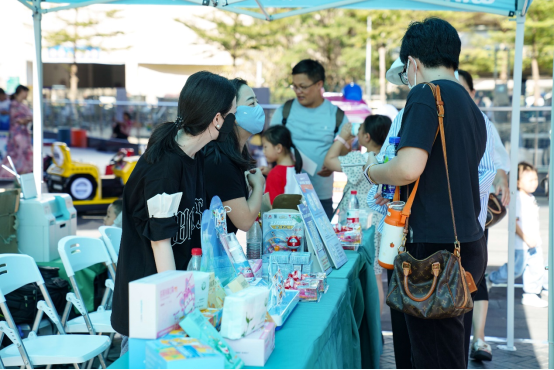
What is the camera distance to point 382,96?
18844 millimetres

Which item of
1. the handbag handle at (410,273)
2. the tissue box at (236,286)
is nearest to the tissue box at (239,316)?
the tissue box at (236,286)

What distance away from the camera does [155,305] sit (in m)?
1.49

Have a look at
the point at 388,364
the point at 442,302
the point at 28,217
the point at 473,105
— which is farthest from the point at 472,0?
the point at 28,217

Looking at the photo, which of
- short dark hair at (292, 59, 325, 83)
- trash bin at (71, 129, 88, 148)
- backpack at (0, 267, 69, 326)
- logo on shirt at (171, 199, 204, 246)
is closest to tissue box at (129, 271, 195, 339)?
logo on shirt at (171, 199, 204, 246)

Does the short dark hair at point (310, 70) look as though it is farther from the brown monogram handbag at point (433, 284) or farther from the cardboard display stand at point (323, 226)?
the brown monogram handbag at point (433, 284)

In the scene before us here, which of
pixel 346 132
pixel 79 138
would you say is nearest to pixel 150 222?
pixel 346 132

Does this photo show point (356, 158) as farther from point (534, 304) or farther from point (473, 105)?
point (534, 304)

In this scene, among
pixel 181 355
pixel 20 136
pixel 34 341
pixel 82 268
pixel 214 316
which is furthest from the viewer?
pixel 20 136

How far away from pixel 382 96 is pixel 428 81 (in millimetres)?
17021

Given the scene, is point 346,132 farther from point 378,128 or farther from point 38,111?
point 38,111

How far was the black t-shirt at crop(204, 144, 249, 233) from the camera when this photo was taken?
8.05ft

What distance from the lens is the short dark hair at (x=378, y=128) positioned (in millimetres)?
4020

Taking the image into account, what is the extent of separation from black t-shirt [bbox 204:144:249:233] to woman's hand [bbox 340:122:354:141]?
76.1 inches

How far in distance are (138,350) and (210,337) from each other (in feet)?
0.60
